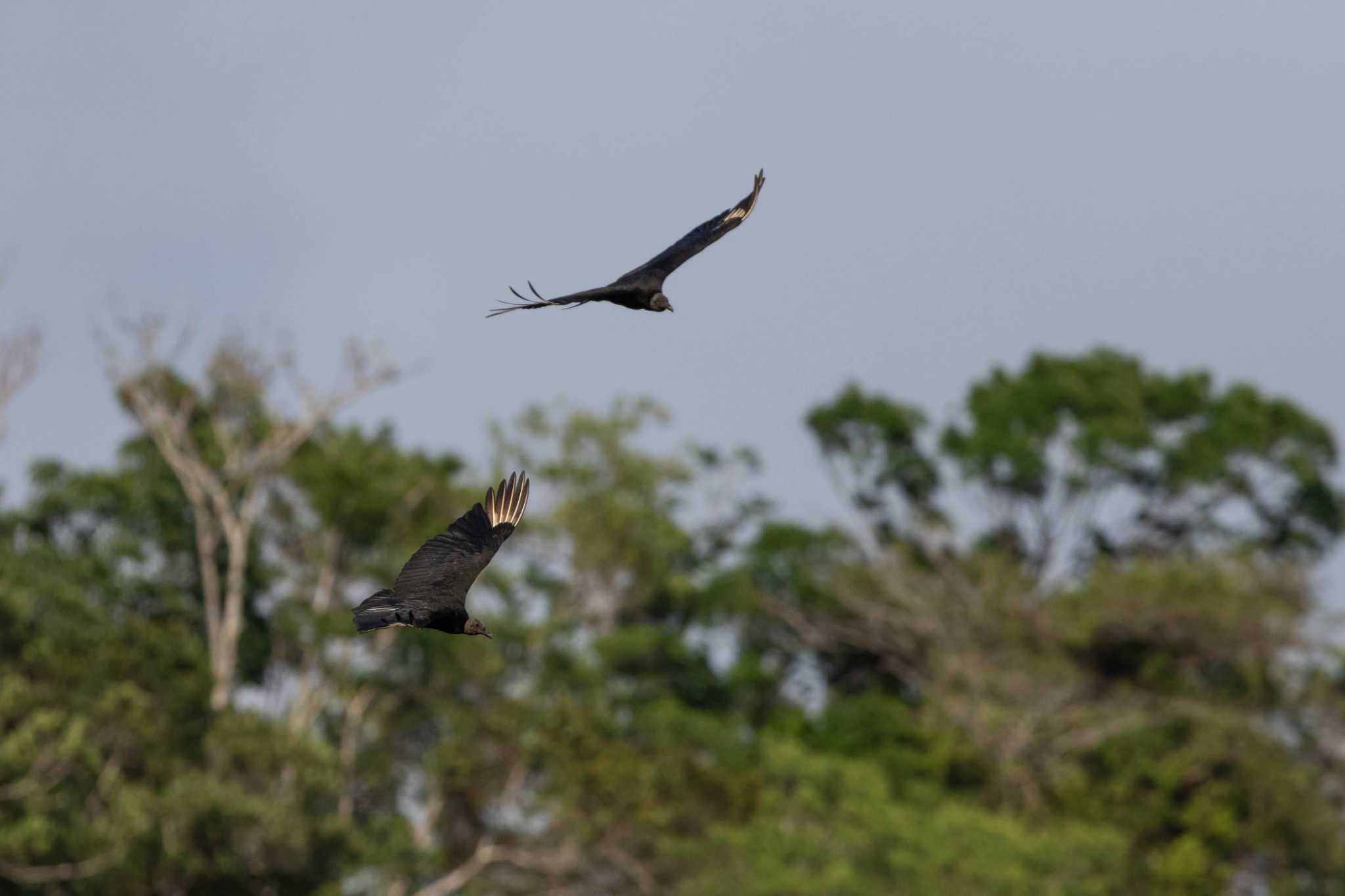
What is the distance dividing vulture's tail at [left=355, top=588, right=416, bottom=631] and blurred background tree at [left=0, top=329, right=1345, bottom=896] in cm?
2315

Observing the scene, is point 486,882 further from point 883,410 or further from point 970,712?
point 883,410

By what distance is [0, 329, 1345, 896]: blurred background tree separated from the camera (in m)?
37.6

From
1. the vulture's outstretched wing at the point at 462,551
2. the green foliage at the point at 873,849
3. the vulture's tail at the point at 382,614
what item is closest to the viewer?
the vulture's tail at the point at 382,614

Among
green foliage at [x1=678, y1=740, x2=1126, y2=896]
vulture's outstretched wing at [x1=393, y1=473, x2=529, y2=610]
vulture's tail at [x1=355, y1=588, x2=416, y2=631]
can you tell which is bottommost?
green foliage at [x1=678, y1=740, x2=1126, y2=896]

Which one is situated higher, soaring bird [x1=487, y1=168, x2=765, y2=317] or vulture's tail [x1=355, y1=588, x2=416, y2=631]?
soaring bird [x1=487, y1=168, x2=765, y2=317]

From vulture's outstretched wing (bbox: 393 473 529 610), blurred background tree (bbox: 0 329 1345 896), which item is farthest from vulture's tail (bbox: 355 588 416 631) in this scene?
blurred background tree (bbox: 0 329 1345 896)

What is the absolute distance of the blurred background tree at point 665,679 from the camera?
37.6 metres

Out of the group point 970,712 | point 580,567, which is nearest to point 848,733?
point 970,712

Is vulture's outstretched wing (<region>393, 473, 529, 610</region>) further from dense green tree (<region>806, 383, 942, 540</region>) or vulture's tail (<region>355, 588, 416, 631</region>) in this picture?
dense green tree (<region>806, 383, 942, 540</region>)

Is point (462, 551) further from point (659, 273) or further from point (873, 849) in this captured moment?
point (873, 849)

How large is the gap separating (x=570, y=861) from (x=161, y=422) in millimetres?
11000

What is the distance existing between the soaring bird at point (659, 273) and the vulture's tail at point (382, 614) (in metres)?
1.56

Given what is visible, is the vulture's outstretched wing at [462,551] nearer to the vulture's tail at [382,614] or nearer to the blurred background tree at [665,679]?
the vulture's tail at [382,614]

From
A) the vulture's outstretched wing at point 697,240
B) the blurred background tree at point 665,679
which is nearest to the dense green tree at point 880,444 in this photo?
the blurred background tree at point 665,679
